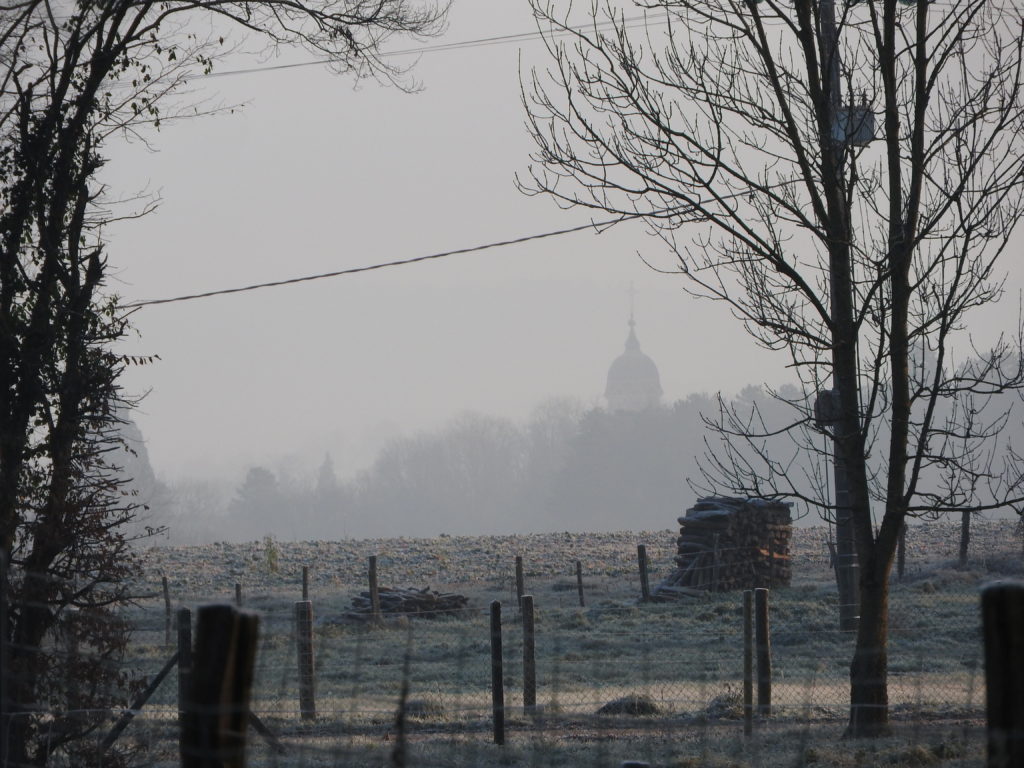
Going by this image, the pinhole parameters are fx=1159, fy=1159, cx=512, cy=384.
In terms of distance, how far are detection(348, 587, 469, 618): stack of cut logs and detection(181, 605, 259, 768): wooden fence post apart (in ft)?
58.0

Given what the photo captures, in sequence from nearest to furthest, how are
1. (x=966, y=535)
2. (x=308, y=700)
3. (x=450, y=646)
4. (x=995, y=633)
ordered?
(x=995, y=633)
(x=308, y=700)
(x=450, y=646)
(x=966, y=535)

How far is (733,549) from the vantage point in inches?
923

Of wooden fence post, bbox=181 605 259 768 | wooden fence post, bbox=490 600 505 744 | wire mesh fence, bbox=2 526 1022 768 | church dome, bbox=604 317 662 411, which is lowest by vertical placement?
wire mesh fence, bbox=2 526 1022 768

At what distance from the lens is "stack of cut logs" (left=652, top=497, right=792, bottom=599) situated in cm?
2331

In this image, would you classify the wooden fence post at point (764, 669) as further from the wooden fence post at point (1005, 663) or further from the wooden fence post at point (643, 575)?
the wooden fence post at point (643, 575)

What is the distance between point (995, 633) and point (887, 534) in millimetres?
6290

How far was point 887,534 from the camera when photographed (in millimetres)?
8914

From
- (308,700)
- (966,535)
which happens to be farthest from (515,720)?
(966,535)

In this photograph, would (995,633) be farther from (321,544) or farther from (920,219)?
(321,544)

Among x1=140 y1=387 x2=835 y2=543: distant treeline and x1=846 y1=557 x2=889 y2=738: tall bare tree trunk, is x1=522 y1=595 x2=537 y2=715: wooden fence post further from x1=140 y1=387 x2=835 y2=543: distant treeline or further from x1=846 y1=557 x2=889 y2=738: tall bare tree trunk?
x1=140 y1=387 x2=835 y2=543: distant treeline

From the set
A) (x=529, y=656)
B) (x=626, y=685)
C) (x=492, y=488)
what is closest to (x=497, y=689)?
(x=529, y=656)

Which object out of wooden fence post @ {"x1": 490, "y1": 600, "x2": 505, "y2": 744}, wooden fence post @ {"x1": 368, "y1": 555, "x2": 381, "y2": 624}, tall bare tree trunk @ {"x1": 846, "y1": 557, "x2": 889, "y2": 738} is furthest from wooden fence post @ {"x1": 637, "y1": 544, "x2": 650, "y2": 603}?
tall bare tree trunk @ {"x1": 846, "y1": 557, "x2": 889, "y2": 738}

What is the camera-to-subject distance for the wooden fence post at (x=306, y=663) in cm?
1170

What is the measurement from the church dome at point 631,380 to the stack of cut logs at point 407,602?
169 m
